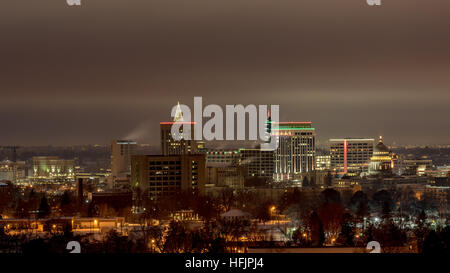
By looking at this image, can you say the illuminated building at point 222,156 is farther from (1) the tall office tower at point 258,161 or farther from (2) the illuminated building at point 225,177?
(2) the illuminated building at point 225,177

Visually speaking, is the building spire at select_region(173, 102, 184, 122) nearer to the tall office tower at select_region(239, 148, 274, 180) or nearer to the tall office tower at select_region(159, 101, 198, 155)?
the tall office tower at select_region(159, 101, 198, 155)

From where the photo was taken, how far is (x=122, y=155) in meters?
53.5

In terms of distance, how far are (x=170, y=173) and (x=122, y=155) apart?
18.5 m

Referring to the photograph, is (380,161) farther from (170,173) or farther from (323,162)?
(170,173)

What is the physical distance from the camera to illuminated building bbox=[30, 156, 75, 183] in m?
56.9

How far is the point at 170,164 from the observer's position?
3578 centimetres

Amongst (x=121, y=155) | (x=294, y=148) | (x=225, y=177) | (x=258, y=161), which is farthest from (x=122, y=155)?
(x=294, y=148)

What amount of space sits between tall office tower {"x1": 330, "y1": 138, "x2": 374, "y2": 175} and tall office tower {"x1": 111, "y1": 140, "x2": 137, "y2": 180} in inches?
857

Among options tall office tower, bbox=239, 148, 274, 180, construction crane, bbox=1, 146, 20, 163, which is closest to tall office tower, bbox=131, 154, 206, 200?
tall office tower, bbox=239, 148, 274, 180

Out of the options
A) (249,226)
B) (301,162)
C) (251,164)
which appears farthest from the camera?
(301,162)

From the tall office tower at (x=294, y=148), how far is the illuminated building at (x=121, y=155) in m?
12.3
